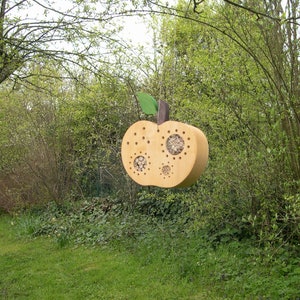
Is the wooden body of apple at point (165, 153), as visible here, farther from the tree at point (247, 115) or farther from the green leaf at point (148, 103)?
the tree at point (247, 115)

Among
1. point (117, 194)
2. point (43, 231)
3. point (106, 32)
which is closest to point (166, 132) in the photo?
point (106, 32)

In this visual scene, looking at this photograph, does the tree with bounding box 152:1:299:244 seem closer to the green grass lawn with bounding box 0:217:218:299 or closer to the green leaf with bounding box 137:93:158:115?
the green grass lawn with bounding box 0:217:218:299

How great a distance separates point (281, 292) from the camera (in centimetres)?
412

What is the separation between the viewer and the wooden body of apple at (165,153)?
92.4 inches

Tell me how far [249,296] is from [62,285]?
2.48m

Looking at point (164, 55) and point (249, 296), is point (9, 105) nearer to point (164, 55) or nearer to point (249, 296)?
point (164, 55)

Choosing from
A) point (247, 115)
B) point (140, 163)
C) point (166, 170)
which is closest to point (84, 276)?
point (247, 115)

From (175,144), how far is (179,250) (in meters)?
3.65

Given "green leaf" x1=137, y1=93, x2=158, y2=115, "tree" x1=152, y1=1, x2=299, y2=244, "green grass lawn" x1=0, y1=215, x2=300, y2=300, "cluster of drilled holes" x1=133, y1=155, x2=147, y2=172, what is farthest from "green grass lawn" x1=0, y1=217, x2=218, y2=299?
"green leaf" x1=137, y1=93, x2=158, y2=115

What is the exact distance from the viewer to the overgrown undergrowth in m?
4.45

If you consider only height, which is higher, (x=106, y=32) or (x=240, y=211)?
(x=106, y=32)

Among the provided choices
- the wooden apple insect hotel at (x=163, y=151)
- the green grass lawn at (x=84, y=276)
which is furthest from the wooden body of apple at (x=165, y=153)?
the green grass lawn at (x=84, y=276)

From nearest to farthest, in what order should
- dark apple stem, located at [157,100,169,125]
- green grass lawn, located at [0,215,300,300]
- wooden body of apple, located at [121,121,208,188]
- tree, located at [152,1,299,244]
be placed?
wooden body of apple, located at [121,121,208,188] < dark apple stem, located at [157,100,169,125] < tree, located at [152,1,299,244] < green grass lawn, located at [0,215,300,300]

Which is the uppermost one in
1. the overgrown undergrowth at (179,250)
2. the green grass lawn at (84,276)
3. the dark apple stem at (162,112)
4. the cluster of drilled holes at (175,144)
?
the dark apple stem at (162,112)
